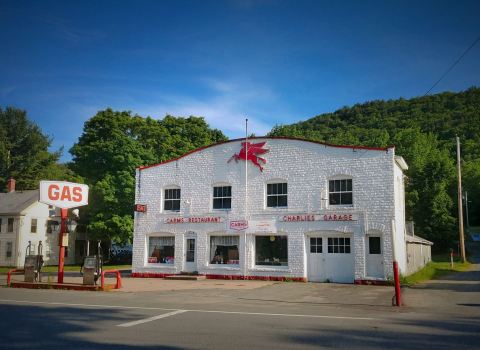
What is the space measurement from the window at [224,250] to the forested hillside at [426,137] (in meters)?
34.3

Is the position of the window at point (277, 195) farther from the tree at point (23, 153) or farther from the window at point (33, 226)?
the tree at point (23, 153)

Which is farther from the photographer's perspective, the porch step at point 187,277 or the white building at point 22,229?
the white building at point 22,229

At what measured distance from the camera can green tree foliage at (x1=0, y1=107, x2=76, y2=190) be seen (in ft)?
200

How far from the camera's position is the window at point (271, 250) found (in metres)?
24.0

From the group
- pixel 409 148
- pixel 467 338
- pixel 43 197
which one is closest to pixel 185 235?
pixel 43 197

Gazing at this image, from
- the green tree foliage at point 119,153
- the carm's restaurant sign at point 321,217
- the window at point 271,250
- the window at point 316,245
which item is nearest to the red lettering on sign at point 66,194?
the window at point 271,250

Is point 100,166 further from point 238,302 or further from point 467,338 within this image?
point 467,338

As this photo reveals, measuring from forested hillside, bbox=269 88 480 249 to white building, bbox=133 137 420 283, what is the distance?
101 ft

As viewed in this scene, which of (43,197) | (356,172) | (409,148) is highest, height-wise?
(409,148)

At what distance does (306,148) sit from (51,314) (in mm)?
15789

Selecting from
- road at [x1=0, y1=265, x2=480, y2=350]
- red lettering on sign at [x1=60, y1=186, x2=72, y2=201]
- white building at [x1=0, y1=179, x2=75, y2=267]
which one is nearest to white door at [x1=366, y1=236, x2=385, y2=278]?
road at [x1=0, y1=265, x2=480, y2=350]

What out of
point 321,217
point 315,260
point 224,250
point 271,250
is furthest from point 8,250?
point 321,217

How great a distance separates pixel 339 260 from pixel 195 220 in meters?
8.41

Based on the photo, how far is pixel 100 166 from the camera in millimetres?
43781
